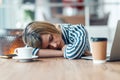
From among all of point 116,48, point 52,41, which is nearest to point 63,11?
point 52,41

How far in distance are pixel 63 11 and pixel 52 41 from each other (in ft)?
13.8

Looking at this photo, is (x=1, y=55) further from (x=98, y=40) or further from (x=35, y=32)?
(x=98, y=40)

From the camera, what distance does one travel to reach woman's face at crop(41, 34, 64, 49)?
1.91 metres

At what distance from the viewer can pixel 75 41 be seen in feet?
6.21

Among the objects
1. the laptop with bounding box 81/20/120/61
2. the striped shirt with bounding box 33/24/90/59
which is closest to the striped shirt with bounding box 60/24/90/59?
the striped shirt with bounding box 33/24/90/59

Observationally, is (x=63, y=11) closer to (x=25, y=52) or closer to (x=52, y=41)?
(x=52, y=41)

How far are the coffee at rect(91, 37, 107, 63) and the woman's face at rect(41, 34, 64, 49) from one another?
442 mm

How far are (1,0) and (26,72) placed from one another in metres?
4.50

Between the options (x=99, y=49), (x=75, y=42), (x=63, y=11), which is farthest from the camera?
(x=63, y=11)

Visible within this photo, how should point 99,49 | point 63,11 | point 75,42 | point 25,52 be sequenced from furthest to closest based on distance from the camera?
point 63,11, point 75,42, point 25,52, point 99,49

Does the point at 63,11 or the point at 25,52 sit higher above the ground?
the point at 63,11

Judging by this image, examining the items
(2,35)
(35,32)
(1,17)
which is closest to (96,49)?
(35,32)

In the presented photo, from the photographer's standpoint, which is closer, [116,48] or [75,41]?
[116,48]

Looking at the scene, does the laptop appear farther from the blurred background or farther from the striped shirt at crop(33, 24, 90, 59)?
the blurred background
